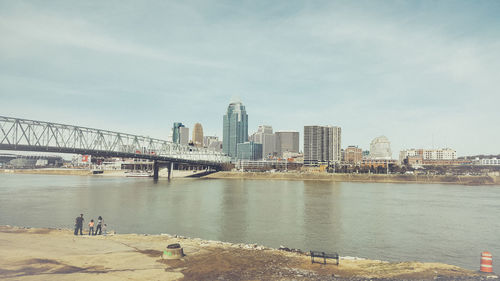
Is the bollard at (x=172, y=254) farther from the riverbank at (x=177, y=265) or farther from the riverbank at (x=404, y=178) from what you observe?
the riverbank at (x=404, y=178)

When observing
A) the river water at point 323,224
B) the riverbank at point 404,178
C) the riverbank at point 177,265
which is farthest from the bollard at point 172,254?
the riverbank at point 404,178

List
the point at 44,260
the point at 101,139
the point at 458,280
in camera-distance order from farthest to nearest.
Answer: the point at 101,139
the point at 44,260
the point at 458,280

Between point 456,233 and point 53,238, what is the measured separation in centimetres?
4481

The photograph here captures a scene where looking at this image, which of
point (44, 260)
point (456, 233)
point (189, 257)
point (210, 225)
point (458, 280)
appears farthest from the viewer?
point (210, 225)

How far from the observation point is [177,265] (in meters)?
21.5

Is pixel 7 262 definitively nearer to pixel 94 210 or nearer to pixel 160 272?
pixel 160 272

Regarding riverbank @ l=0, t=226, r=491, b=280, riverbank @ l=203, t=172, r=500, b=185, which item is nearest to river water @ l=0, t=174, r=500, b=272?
riverbank @ l=0, t=226, r=491, b=280

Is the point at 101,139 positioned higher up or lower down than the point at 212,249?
higher up

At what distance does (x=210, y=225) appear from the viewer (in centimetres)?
4341

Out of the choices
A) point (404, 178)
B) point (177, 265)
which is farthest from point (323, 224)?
point (404, 178)

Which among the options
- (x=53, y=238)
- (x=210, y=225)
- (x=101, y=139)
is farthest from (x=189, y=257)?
(x=101, y=139)

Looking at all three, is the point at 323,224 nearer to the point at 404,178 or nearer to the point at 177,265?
the point at 177,265

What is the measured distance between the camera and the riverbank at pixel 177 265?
1928 cm

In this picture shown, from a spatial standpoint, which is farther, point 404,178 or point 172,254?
point 404,178
